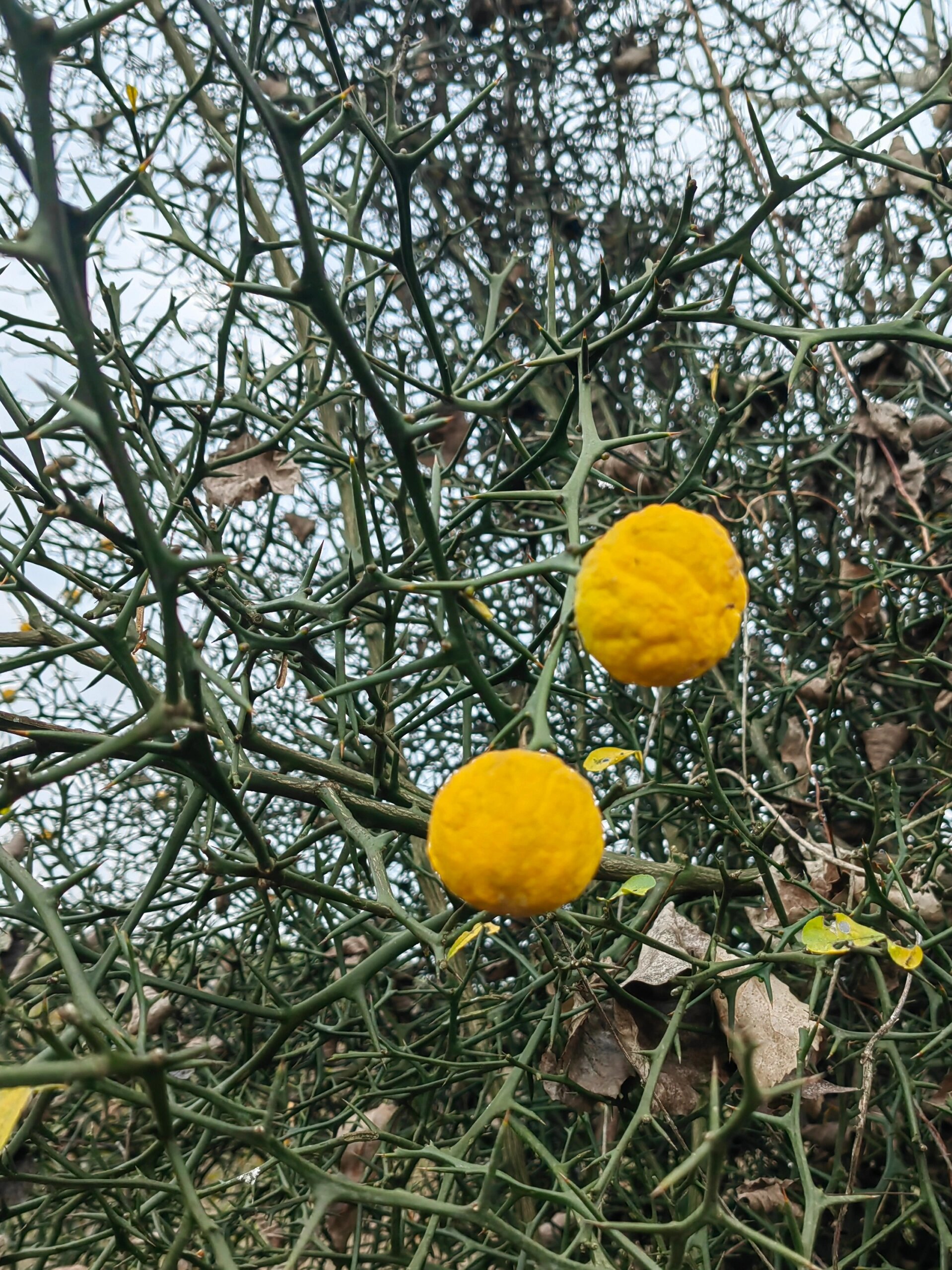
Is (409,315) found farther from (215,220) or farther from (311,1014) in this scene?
(311,1014)

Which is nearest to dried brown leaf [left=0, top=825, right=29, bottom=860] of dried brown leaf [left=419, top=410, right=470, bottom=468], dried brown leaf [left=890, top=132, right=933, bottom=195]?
dried brown leaf [left=419, top=410, right=470, bottom=468]

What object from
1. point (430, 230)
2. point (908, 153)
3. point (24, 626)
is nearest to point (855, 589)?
point (908, 153)

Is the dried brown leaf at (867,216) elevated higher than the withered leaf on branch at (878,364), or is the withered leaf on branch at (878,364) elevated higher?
the dried brown leaf at (867,216)

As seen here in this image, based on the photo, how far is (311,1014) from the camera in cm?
83

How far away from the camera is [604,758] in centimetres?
91

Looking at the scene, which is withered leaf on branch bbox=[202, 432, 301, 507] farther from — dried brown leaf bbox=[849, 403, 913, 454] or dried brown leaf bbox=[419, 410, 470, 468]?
dried brown leaf bbox=[849, 403, 913, 454]

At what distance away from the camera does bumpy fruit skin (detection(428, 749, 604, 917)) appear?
19.8 inches

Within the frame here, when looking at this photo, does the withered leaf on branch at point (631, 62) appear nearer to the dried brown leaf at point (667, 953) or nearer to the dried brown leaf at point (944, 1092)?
the dried brown leaf at point (667, 953)

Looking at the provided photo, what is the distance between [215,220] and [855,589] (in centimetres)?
197

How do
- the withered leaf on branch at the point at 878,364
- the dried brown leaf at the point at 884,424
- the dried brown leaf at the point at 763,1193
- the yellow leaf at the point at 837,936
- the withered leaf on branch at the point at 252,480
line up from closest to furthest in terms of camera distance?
the yellow leaf at the point at 837,936
the dried brown leaf at the point at 763,1193
the withered leaf on branch at the point at 252,480
the dried brown leaf at the point at 884,424
the withered leaf on branch at the point at 878,364


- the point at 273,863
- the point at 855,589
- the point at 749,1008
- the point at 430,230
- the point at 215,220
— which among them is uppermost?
the point at 215,220

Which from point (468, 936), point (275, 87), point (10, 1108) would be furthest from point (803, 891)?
point (275, 87)

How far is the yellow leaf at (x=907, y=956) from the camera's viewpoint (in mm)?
884

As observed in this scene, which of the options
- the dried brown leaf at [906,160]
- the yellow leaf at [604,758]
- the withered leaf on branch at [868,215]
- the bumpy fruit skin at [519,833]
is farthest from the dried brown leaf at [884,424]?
the bumpy fruit skin at [519,833]
